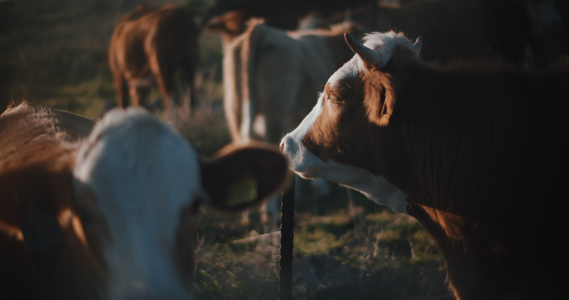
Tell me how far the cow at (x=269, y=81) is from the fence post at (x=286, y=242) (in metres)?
1.95

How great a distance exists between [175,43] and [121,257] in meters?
7.20

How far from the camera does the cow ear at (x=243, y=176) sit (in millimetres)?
2031

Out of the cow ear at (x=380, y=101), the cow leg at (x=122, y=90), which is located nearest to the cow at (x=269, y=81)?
the cow ear at (x=380, y=101)

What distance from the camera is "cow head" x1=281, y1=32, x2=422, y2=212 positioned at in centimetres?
261

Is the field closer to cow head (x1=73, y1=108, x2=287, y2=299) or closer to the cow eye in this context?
the cow eye

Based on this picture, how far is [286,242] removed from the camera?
10.3 ft

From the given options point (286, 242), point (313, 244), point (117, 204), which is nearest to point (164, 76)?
point (313, 244)

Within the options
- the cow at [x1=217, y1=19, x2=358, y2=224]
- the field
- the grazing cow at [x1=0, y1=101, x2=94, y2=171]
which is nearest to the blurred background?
the field

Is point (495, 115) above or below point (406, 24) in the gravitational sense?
above

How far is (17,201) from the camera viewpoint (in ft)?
6.70

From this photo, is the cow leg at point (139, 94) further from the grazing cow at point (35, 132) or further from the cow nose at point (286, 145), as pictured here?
the cow nose at point (286, 145)

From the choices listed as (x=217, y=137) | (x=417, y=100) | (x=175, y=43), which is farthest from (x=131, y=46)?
(x=417, y=100)

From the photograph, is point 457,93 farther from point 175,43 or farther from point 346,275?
point 175,43

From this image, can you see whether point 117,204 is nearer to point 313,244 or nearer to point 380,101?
point 380,101
